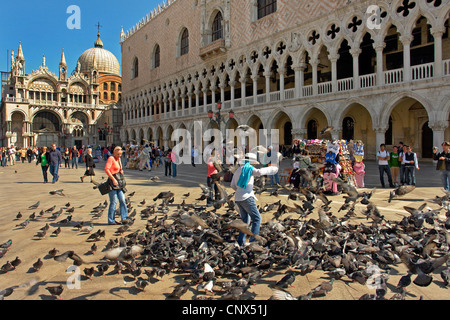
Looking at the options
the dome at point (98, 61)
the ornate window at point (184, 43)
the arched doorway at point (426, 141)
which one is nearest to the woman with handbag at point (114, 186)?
the arched doorway at point (426, 141)

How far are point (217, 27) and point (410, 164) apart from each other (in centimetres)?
2493

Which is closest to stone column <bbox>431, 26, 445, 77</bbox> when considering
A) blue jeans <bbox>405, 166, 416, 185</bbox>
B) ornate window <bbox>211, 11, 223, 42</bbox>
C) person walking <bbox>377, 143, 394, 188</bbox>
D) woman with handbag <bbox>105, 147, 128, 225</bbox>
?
person walking <bbox>377, 143, 394, 188</bbox>

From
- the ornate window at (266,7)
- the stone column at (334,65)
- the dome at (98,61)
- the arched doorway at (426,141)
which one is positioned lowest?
the arched doorway at (426,141)

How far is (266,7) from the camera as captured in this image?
79.1 feet

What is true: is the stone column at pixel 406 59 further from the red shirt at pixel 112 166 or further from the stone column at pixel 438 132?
the red shirt at pixel 112 166

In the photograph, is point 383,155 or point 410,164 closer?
point 410,164

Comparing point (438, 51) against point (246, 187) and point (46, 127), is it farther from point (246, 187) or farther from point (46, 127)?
point (46, 127)

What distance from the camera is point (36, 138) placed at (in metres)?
53.6

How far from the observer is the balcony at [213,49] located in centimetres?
2686

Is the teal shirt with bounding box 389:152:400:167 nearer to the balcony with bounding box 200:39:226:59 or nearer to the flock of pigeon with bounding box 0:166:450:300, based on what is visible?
the flock of pigeon with bounding box 0:166:450:300

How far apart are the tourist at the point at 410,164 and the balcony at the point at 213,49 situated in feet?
67.9

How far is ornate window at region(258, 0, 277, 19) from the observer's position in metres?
23.5

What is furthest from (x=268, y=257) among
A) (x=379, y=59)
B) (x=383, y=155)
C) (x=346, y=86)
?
(x=346, y=86)

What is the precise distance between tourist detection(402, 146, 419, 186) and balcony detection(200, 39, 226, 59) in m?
20.7
